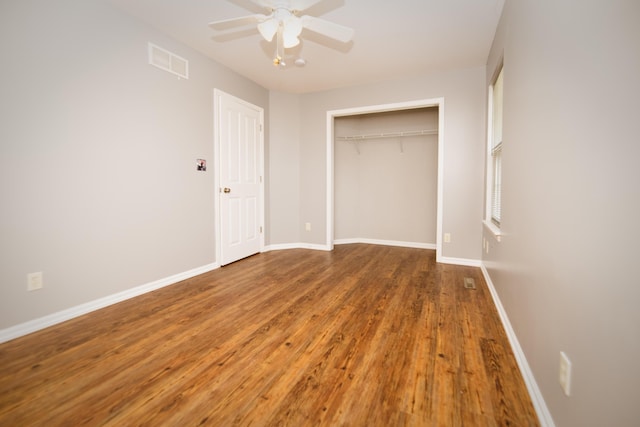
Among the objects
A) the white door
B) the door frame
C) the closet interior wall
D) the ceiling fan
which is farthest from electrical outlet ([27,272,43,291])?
the closet interior wall

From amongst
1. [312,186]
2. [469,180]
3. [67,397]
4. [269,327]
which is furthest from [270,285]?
[469,180]

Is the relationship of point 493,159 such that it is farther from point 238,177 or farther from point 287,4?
point 238,177

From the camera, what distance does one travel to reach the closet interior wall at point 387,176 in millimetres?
4859

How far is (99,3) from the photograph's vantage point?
2.38 meters

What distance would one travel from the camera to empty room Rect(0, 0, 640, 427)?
3.24 feet

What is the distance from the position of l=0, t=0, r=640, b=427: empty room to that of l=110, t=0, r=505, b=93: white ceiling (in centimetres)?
3

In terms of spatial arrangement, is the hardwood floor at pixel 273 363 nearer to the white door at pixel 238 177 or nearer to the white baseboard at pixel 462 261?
the white baseboard at pixel 462 261

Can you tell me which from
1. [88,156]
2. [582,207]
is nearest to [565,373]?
[582,207]

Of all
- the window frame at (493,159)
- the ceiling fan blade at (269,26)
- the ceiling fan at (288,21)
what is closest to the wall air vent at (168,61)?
the ceiling fan at (288,21)

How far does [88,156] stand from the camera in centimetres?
234

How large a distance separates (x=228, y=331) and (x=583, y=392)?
186 cm

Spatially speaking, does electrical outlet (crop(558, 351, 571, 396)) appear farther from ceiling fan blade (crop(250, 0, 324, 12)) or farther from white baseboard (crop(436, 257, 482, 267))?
white baseboard (crop(436, 257, 482, 267))

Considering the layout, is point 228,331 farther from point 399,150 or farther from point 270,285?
point 399,150

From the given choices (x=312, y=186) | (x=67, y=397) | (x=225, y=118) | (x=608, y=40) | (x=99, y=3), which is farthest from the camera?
(x=312, y=186)
